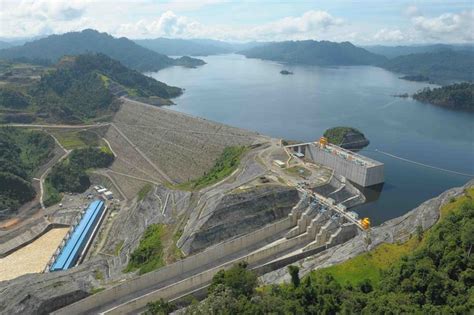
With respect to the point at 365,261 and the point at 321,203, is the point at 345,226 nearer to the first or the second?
the point at 321,203

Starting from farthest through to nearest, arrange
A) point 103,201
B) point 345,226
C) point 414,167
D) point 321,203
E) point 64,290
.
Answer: point 414,167, point 103,201, point 321,203, point 345,226, point 64,290

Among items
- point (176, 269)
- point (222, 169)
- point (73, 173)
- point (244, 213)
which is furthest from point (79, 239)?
point (73, 173)

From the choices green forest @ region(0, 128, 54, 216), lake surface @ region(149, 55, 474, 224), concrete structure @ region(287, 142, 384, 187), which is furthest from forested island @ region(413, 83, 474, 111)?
green forest @ region(0, 128, 54, 216)

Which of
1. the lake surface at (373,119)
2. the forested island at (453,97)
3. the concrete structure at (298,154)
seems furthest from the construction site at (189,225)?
the forested island at (453,97)

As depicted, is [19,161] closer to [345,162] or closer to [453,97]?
[345,162]

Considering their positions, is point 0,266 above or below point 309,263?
below

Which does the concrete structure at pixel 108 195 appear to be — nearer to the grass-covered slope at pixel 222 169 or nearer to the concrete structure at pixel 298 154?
the grass-covered slope at pixel 222 169

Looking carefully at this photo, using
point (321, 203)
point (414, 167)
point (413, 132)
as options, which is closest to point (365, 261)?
point (321, 203)
